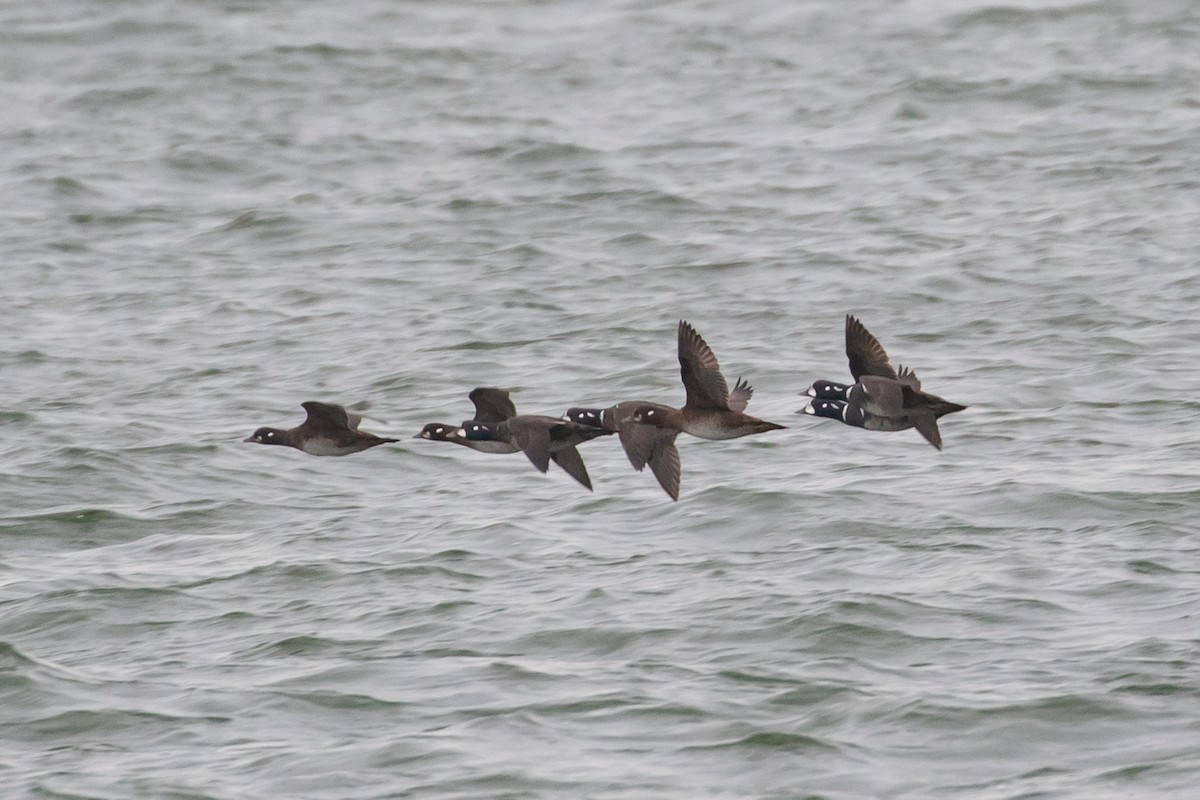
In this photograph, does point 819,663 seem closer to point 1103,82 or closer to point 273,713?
point 273,713

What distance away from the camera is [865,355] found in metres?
13.9

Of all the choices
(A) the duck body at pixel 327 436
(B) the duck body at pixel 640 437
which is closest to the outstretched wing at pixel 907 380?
(B) the duck body at pixel 640 437

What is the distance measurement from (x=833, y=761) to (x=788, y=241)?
14.3 m

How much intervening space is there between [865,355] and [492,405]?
2327mm

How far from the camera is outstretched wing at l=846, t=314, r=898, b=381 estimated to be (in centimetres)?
1387

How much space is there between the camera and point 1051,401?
21203mm

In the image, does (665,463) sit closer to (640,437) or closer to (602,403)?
(640,437)

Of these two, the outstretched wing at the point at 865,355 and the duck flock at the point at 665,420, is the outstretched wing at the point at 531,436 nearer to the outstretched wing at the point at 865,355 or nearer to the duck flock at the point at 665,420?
the duck flock at the point at 665,420

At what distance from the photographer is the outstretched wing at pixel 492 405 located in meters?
13.4

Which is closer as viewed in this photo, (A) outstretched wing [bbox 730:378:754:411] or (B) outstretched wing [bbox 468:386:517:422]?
(B) outstretched wing [bbox 468:386:517:422]

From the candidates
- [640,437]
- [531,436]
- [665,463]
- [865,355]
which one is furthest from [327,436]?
[865,355]

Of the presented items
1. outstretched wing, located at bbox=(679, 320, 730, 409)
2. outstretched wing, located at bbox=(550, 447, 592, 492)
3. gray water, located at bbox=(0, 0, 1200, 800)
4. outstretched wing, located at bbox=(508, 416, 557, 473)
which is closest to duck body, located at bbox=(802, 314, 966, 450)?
outstretched wing, located at bbox=(679, 320, 730, 409)

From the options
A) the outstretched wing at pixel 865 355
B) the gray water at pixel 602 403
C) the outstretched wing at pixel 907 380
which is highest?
the outstretched wing at pixel 865 355

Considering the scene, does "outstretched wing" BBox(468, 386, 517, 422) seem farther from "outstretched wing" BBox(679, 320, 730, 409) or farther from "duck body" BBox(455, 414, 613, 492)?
"outstretched wing" BBox(679, 320, 730, 409)
